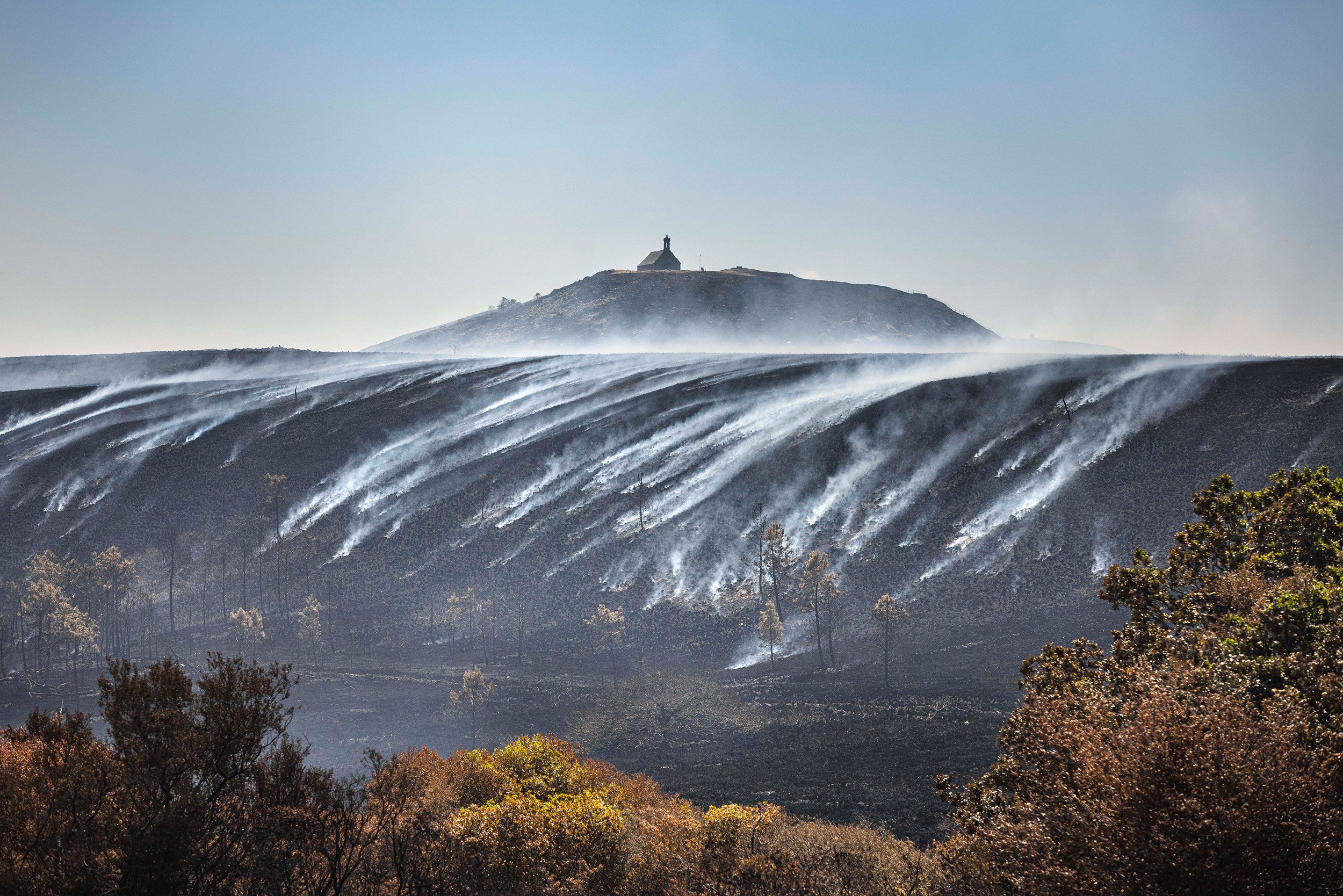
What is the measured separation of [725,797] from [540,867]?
36.3 meters

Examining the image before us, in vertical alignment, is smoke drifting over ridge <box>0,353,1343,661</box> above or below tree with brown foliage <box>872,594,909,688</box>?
above

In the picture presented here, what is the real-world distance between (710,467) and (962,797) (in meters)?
126

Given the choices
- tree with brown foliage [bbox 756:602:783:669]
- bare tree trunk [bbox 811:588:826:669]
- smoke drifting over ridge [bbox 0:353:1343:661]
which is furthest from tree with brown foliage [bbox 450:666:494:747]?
bare tree trunk [bbox 811:588:826:669]

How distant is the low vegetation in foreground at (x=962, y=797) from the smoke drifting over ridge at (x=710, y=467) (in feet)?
257

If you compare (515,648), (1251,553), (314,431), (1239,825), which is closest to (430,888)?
(1239,825)

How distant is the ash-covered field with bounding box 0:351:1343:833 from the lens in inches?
3182

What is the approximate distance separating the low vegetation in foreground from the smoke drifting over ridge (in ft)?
257

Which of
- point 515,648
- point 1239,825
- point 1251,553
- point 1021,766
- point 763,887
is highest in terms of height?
point 1251,553

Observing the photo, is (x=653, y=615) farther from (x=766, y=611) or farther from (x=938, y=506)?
(x=938, y=506)

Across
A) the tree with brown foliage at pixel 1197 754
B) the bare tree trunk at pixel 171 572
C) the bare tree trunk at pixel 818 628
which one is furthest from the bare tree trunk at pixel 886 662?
the bare tree trunk at pixel 171 572

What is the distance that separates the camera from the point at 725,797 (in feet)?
204

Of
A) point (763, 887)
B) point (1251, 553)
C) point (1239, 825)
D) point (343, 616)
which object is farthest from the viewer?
point (343, 616)

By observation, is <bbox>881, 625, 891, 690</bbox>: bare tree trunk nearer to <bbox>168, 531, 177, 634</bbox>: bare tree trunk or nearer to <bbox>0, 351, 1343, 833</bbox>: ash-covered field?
<bbox>0, 351, 1343, 833</bbox>: ash-covered field

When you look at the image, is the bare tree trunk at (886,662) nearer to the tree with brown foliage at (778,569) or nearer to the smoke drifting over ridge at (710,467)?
the smoke drifting over ridge at (710,467)
